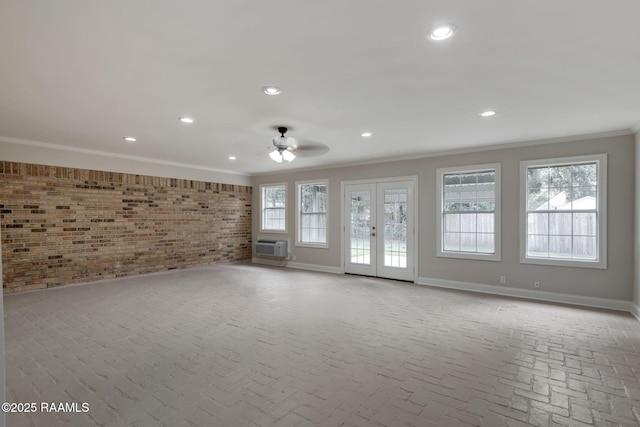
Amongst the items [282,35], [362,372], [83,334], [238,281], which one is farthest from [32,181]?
[362,372]

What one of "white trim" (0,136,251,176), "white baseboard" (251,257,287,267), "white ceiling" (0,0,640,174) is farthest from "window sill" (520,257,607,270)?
"white trim" (0,136,251,176)

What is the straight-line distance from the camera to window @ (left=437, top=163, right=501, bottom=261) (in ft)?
18.2

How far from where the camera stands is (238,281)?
21.0 feet

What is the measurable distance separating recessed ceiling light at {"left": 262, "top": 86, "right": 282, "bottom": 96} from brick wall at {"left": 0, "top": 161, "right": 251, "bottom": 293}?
4.47 m

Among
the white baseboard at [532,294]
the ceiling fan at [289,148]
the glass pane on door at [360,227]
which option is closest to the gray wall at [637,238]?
the white baseboard at [532,294]

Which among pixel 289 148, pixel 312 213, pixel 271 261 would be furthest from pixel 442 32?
pixel 271 261

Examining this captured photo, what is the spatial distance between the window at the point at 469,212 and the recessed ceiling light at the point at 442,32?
3.89m

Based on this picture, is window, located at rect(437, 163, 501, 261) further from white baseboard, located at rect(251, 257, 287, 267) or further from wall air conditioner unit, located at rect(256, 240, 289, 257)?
white baseboard, located at rect(251, 257, 287, 267)

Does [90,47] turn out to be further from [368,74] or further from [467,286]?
[467,286]

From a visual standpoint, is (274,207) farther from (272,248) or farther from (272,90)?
(272,90)

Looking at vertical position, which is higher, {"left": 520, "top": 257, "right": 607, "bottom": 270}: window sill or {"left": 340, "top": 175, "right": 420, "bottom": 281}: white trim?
{"left": 340, "top": 175, "right": 420, "bottom": 281}: white trim

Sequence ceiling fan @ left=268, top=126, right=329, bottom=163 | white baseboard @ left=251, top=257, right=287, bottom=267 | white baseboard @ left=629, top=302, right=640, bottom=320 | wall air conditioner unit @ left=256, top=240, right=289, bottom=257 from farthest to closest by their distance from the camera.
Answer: white baseboard @ left=251, top=257, right=287, bottom=267 → wall air conditioner unit @ left=256, top=240, right=289, bottom=257 → ceiling fan @ left=268, top=126, right=329, bottom=163 → white baseboard @ left=629, top=302, right=640, bottom=320

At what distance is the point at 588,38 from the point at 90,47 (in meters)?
3.51

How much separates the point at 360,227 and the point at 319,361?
434 cm
